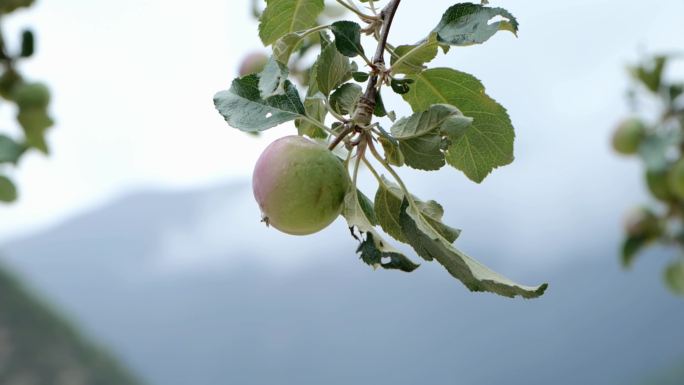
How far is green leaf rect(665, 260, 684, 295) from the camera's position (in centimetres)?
283

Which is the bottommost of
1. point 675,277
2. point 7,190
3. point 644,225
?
point 675,277

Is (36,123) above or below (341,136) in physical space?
below

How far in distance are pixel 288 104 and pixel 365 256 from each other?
0.18 metres

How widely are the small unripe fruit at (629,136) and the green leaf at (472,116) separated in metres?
2.16

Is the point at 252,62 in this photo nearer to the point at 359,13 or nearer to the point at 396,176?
the point at 359,13

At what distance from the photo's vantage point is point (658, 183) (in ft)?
8.59

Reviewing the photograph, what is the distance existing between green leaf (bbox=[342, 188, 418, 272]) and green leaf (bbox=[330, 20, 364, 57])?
146 mm

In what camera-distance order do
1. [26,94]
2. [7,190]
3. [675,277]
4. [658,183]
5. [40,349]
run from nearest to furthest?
[7,190]
[26,94]
[658,183]
[675,277]
[40,349]

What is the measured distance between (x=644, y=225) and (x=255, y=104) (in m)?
2.52

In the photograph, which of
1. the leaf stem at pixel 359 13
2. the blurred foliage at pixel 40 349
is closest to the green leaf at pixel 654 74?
the leaf stem at pixel 359 13

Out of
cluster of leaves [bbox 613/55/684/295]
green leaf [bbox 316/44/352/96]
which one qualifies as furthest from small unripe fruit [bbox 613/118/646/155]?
green leaf [bbox 316/44/352/96]

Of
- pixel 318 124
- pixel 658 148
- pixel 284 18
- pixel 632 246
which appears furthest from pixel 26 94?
pixel 632 246

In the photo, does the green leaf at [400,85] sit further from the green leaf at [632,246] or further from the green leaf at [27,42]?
the green leaf at [632,246]

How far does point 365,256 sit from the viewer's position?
2.33 feet
